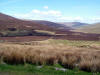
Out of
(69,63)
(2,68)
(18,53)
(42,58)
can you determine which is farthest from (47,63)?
(2,68)

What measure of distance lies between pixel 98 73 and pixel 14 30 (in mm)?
39776

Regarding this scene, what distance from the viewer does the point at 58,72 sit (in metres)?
8.80

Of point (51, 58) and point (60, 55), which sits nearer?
point (51, 58)

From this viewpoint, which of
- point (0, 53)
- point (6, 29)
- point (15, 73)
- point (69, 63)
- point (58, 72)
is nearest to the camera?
point (15, 73)

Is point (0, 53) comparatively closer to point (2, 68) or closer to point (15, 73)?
point (2, 68)

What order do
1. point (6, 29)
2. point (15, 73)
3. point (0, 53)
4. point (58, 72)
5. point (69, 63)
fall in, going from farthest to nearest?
point (6, 29) < point (0, 53) < point (69, 63) < point (58, 72) < point (15, 73)

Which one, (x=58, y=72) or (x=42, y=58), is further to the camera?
(x=42, y=58)

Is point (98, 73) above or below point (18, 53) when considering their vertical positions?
below

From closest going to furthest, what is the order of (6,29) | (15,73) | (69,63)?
(15,73), (69,63), (6,29)

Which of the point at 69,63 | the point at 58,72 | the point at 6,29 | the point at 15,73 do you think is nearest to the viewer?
the point at 15,73

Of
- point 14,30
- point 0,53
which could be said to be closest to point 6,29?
point 14,30

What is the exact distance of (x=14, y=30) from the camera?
4656cm

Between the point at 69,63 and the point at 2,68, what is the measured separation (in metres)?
4.24

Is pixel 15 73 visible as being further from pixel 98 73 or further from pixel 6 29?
pixel 6 29
